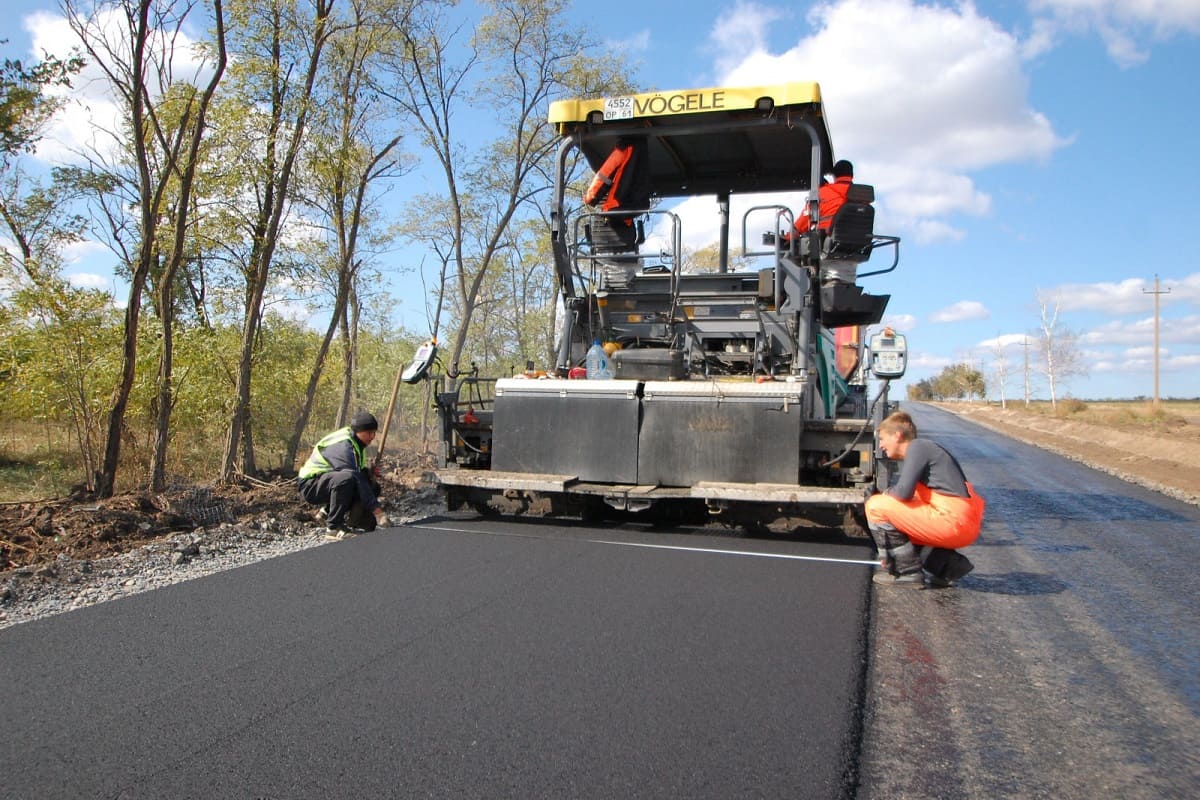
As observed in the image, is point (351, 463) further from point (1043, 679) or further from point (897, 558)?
point (1043, 679)

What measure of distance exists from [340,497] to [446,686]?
13.1 feet

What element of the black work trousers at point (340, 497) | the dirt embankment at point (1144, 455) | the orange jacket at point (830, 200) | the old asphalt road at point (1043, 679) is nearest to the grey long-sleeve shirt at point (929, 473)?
the old asphalt road at point (1043, 679)

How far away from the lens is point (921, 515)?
5133 mm

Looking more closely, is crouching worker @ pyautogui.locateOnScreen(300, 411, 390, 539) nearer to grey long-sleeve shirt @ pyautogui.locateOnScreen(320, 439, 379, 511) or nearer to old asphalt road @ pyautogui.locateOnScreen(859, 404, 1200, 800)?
grey long-sleeve shirt @ pyautogui.locateOnScreen(320, 439, 379, 511)

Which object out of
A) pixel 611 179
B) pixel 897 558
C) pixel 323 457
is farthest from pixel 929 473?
pixel 323 457

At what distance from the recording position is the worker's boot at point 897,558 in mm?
5324

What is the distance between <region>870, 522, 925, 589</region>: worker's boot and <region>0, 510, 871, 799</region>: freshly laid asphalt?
0.73 ft

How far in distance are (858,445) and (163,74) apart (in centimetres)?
786

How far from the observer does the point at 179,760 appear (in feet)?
8.98

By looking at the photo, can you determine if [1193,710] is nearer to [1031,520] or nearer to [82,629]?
[82,629]

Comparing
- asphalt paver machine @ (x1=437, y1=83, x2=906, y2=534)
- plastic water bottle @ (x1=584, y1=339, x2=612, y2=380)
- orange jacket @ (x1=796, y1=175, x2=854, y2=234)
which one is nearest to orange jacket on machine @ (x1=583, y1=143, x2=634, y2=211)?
asphalt paver machine @ (x1=437, y1=83, x2=906, y2=534)

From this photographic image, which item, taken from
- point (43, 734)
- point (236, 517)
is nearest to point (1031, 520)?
point (236, 517)

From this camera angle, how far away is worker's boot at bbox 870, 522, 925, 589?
5.32 m

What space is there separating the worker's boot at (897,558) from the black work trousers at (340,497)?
420 cm
